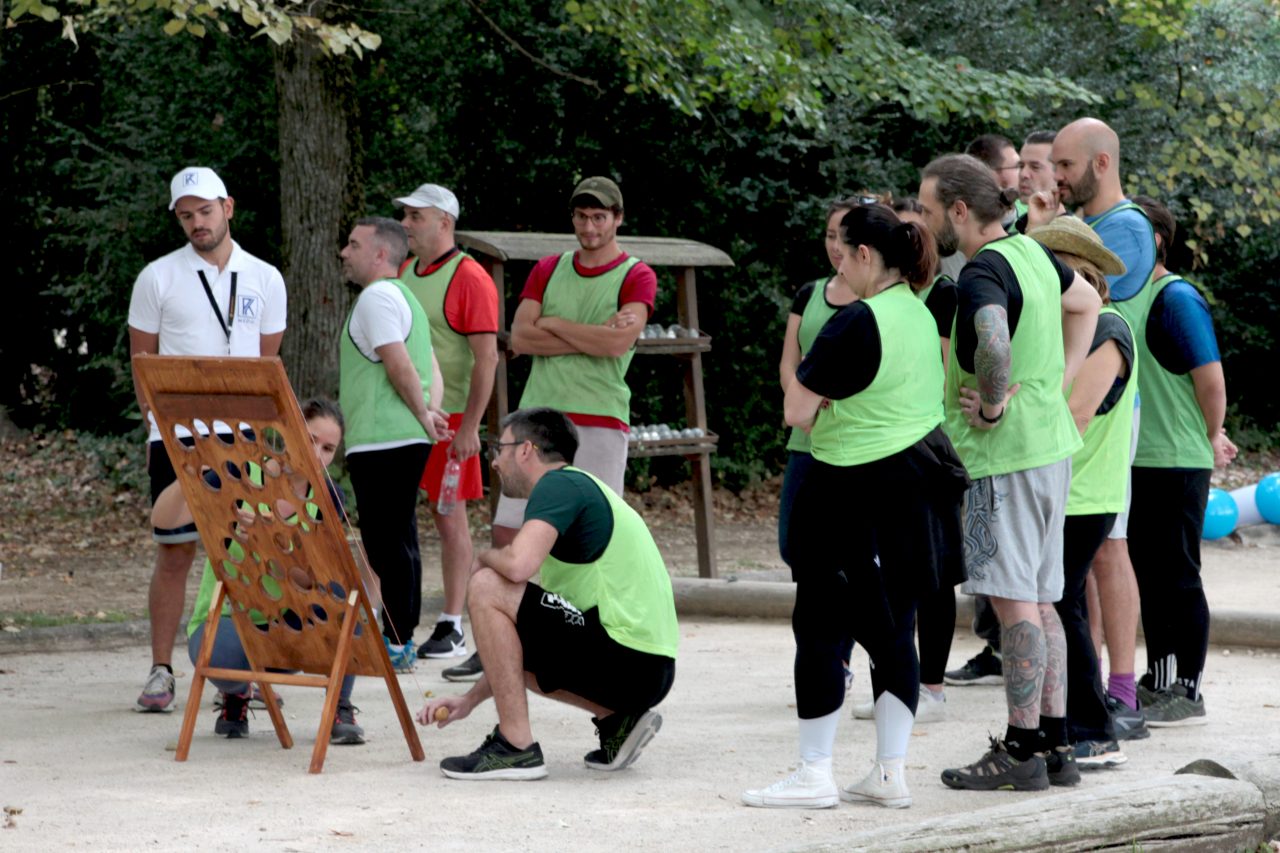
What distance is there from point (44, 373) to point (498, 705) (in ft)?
47.1

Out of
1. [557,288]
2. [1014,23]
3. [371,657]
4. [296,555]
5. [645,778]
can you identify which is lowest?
[645,778]

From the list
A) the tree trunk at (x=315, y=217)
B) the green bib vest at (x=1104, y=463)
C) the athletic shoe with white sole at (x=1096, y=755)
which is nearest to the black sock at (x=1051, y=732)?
the athletic shoe with white sole at (x=1096, y=755)

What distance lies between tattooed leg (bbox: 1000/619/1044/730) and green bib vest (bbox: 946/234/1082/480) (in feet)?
1.52

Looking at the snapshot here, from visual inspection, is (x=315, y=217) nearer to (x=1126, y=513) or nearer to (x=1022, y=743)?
(x=1126, y=513)

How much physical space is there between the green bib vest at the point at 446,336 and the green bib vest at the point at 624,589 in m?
2.51

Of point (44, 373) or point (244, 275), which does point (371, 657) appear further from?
point (44, 373)

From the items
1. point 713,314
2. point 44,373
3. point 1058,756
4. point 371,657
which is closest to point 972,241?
point 1058,756

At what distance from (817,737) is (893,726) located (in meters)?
0.21

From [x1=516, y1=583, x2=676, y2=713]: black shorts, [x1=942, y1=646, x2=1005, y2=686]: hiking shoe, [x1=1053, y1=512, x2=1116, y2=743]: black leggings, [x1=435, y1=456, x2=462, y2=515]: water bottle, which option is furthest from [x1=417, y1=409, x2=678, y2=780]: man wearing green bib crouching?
[x1=435, y1=456, x2=462, y2=515]: water bottle

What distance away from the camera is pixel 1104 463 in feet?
17.4

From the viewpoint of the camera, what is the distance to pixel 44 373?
59.4 feet

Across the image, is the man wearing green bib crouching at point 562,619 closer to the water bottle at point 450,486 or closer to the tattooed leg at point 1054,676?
the tattooed leg at point 1054,676

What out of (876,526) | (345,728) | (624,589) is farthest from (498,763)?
(876,526)

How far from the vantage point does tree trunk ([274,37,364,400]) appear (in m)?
12.1
